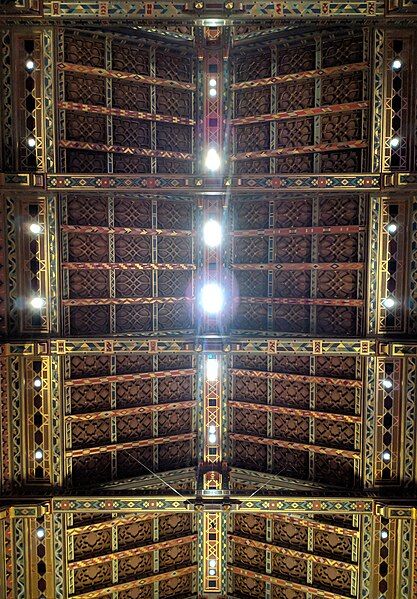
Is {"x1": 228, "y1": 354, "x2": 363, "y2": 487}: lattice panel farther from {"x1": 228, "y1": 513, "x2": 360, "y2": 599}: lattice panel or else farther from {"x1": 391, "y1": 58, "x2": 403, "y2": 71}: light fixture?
{"x1": 391, "y1": 58, "x2": 403, "y2": 71}: light fixture

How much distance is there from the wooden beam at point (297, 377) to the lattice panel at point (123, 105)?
221 inches

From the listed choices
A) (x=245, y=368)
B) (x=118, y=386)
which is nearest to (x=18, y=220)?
(x=118, y=386)

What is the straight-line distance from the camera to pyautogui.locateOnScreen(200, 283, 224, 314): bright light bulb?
1123cm

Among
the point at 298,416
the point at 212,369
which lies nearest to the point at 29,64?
the point at 212,369

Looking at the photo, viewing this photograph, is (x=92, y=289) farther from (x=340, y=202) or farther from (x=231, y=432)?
(x=340, y=202)

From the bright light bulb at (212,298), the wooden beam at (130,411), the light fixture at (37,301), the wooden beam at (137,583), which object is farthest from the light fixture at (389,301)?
the wooden beam at (137,583)

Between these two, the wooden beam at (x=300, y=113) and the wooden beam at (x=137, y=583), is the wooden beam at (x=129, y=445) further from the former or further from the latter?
the wooden beam at (x=300, y=113)

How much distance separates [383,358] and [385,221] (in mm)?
3368

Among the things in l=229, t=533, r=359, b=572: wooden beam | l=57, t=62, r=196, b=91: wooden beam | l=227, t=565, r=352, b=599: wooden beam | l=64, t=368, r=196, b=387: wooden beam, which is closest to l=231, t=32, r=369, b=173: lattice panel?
l=57, t=62, r=196, b=91: wooden beam

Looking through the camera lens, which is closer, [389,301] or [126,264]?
[389,301]

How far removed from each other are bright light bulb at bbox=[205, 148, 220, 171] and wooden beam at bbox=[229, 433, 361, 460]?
280 inches

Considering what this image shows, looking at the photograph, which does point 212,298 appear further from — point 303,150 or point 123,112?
point 123,112

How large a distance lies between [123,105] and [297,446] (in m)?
9.90

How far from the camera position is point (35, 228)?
36.0ft
